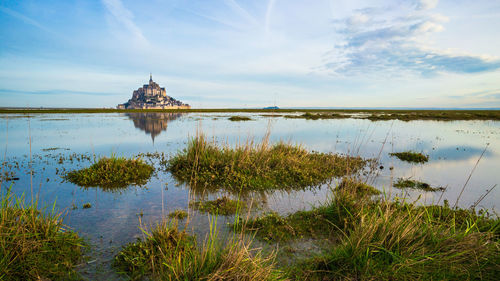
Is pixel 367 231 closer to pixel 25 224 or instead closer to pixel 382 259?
pixel 382 259

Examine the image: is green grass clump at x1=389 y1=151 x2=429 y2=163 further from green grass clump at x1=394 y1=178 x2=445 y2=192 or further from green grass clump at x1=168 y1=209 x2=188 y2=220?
green grass clump at x1=168 y1=209 x2=188 y2=220

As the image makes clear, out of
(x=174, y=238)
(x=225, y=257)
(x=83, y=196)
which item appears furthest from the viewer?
(x=83, y=196)

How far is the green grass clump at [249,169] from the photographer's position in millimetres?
9328

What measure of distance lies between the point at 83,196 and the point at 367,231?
8.35 m

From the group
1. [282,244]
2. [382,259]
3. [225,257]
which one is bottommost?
[282,244]

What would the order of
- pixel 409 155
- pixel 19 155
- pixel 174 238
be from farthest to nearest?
pixel 409 155
pixel 19 155
pixel 174 238

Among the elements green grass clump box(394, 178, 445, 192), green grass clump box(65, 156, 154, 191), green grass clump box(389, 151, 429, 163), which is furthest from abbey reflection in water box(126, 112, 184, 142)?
green grass clump box(389, 151, 429, 163)

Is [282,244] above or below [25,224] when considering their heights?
below

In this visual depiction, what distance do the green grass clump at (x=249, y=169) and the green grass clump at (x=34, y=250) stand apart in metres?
4.45

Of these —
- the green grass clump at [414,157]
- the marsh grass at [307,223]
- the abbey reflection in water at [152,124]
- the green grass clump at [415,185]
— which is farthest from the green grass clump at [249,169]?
the abbey reflection in water at [152,124]

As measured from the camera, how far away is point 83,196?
765 cm

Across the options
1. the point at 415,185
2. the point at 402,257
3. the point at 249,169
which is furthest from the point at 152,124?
the point at 402,257

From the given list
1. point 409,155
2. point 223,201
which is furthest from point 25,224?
point 409,155

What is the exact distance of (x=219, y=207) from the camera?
A: 690 centimetres
